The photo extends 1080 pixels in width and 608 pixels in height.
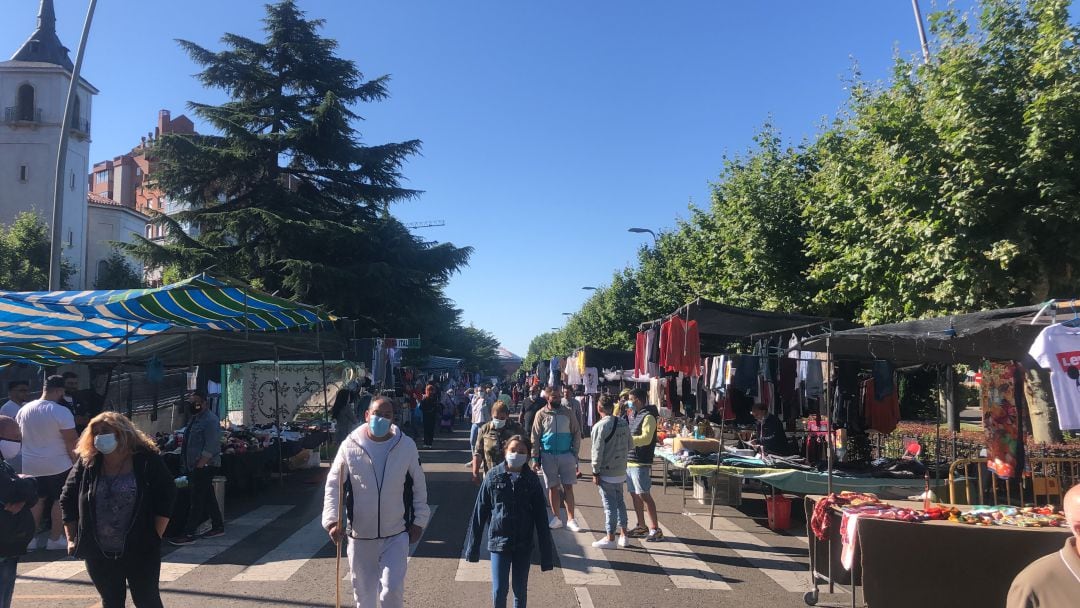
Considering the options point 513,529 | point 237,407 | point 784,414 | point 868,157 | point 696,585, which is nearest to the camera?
point 513,529

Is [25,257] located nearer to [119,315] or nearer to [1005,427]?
[119,315]

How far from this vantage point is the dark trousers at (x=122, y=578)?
4.86 meters

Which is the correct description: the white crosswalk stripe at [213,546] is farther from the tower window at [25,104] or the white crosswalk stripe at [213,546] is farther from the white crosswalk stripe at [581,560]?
the tower window at [25,104]

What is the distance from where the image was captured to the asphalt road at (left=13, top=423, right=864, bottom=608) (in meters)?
7.06

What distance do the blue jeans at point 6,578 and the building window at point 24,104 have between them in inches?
2223

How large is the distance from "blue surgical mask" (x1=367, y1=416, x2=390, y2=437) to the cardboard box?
8644mm

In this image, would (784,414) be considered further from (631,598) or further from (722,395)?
(631,598)

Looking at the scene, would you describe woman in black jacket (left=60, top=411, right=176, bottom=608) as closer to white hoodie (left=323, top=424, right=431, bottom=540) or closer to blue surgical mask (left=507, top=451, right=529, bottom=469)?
white hoodie (left=323, top=424, right=431, bottom=540)

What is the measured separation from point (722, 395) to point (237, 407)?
12.6 meters

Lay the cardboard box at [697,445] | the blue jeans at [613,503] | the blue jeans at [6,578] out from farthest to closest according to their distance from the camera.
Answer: the cardboard box at [697,445], the blue jeans at [613,503], the blue jeans at [6,578]

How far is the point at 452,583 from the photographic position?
755 centimetres

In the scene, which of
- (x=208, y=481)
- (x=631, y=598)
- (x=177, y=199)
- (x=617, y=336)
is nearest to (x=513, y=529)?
(x=631, y=598)

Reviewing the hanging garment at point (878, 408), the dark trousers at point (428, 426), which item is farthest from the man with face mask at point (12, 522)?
the dark trousers at point (428, 426)

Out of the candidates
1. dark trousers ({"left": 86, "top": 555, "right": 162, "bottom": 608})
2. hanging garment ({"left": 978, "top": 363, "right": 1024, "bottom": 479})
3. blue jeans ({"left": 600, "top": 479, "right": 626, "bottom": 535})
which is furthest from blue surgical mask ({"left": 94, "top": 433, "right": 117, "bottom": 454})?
hanging garment ({"left": 978, "top": 363, "right": 1024, "bottom": 479})
